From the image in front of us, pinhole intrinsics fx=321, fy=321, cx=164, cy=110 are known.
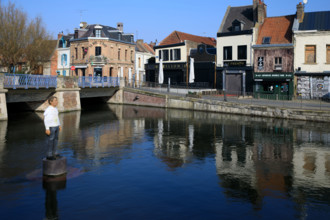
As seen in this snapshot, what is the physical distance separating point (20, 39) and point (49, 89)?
8.46m

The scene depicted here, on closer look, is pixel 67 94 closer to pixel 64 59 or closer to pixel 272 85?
pixel 64 59

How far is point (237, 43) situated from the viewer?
40219mm

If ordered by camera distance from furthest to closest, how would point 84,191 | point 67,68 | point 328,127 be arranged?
point 67,68 → point 328,127 → point 84,191

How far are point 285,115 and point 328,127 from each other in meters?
4.39

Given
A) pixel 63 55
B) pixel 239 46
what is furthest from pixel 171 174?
pixel 63 55

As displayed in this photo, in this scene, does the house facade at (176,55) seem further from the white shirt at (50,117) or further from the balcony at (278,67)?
the white shirt at (50,117)

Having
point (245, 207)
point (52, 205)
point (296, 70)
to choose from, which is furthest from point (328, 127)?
point (52, 205)

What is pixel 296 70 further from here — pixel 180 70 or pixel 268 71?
pixel 180 70

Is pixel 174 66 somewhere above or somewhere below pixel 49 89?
above

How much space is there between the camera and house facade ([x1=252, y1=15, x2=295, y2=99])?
36.6m

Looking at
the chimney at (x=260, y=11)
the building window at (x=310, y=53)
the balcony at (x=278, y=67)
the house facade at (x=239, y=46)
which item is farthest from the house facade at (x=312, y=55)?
the house facade at (x=239, y=46)

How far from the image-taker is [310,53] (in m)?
35.6

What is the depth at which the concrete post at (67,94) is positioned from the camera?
1291 inches

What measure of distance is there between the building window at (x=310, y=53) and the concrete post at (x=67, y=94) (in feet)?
83.6
